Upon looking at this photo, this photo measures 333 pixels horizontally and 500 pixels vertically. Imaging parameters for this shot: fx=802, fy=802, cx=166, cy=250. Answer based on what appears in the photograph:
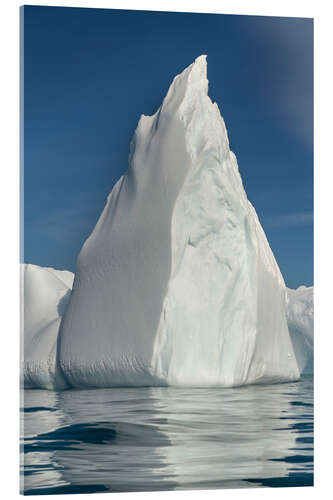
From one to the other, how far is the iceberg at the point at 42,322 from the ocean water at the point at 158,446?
A: 50cm

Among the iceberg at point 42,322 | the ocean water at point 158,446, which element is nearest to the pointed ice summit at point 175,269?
the iceberg at point 42,322

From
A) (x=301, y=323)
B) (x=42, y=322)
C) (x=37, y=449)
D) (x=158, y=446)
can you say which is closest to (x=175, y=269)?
(x=42, y=322)

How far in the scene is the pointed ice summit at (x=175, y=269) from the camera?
35.6 feet

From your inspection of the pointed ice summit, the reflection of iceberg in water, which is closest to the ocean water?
the reflection of iceberg in water

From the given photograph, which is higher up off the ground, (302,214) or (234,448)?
(302,214)

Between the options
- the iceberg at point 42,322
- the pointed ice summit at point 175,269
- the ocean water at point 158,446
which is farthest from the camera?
the pointed ice summit at point 175,269

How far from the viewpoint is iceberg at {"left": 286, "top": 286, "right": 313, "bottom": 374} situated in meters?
10.6

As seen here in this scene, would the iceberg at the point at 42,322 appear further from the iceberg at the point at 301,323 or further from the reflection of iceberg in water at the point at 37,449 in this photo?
the iceberg at the point at 301,323

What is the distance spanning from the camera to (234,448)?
845 cm

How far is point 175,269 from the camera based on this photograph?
11.5 m

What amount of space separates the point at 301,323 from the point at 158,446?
5.82 m
